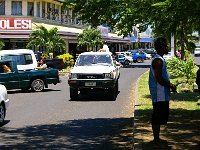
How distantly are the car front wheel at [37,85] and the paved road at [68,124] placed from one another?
307 cm

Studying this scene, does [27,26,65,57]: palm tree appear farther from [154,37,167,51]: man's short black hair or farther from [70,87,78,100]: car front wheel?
[154,37,167,51]: man's short black hair

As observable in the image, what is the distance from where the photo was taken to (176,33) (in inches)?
401

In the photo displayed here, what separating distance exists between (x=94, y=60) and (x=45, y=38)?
2500 centimetres

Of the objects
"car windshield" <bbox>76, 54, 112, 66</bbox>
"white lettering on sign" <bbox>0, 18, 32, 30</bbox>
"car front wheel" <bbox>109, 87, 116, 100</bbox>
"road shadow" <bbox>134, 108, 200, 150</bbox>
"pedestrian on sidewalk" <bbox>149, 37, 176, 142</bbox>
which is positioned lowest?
"road shadow" <bbox>134, 108, 200, 150</bbox>

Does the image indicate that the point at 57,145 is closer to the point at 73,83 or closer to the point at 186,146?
the point at 186,146

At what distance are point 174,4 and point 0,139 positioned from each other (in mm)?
4712

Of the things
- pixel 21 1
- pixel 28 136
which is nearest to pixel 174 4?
pixel 28 136

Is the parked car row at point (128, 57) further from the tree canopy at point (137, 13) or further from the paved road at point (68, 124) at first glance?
the tree canopy at point (137, 13)

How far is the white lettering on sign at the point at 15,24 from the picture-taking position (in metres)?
44.5

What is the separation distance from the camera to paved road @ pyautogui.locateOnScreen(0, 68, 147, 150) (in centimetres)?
997

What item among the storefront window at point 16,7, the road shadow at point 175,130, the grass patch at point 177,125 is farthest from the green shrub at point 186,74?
the storefront window at point 16,7

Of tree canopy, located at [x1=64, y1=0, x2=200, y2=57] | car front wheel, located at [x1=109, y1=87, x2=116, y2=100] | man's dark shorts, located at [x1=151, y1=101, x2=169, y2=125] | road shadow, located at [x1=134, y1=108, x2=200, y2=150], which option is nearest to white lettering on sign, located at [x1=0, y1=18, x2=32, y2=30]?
car front wheel, located at [x1=109, y1=87, x2=116, y2=100]

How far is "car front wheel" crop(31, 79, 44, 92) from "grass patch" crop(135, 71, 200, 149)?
7223 mm

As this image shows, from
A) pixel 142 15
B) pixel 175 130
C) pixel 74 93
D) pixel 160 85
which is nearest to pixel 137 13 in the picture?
pixel 142 15
